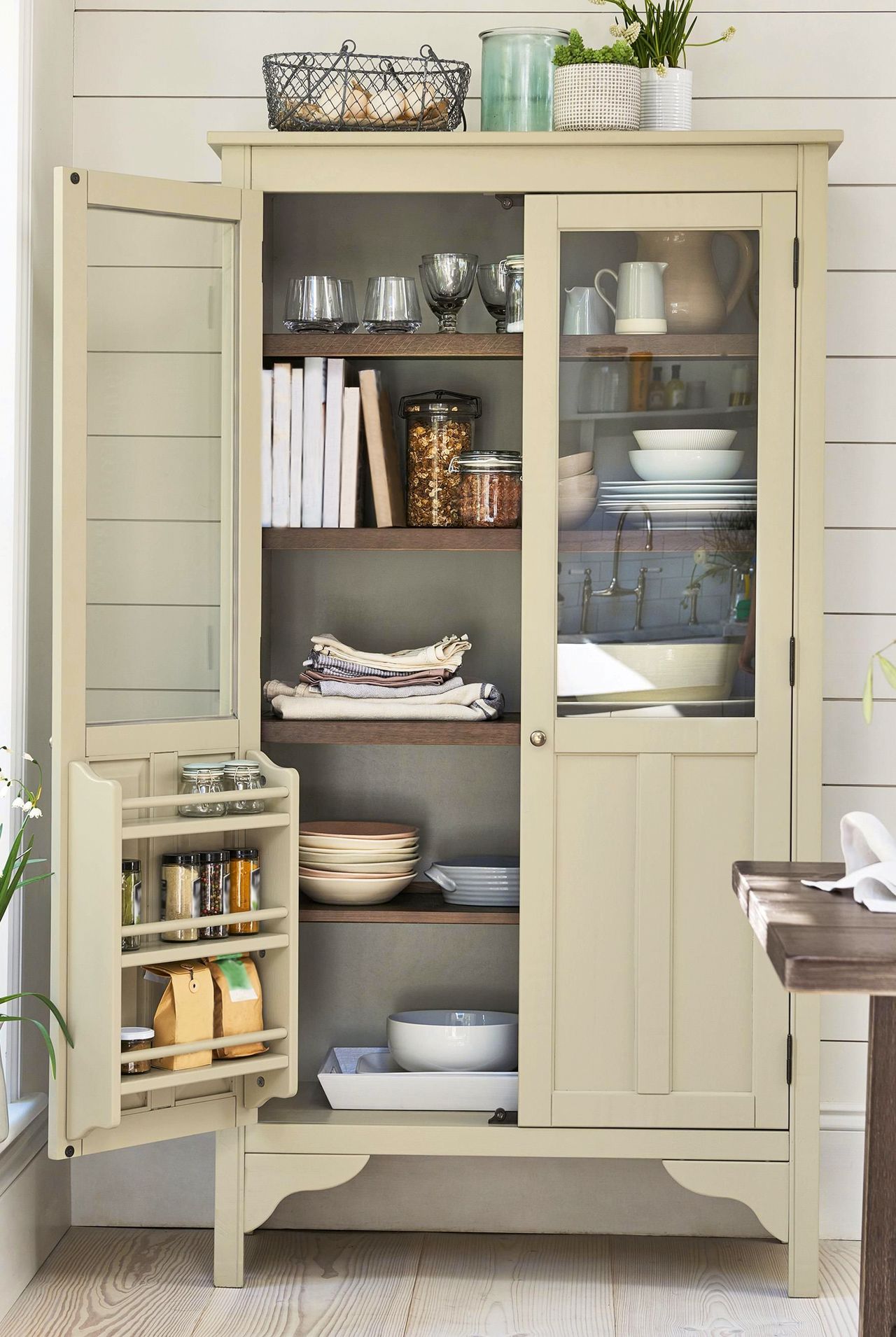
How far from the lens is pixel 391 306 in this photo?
7.86 feet

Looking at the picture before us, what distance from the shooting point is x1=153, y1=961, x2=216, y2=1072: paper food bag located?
218 cm

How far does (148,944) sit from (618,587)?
1057 mm

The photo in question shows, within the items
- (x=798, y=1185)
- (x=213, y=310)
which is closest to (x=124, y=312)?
(x=213, y=310)

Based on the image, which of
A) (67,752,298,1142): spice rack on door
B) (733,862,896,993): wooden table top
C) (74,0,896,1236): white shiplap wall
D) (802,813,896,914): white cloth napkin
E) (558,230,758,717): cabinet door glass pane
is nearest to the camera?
(733,862,896,993): wooden table top

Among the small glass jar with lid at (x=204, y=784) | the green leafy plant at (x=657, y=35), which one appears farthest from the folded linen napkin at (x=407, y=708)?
the green leafy plant at (x=657, y=35)

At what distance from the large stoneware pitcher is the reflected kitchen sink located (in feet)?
1.85

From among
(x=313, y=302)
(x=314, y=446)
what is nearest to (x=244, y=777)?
(x=314, y=446)

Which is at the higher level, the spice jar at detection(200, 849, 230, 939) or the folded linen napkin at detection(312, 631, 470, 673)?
the folded linen napkin at detection(312, 631, 470, 673)

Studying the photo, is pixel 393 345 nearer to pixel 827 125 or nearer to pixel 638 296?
pixel 638 296

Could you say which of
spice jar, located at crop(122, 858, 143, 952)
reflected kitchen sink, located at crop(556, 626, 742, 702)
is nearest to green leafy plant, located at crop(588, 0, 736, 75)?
reflected kitchen sink, located at crop(556, 626, 742, 702)

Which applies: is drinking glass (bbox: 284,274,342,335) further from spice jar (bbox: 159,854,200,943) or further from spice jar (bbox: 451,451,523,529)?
spice jar (bbox: 159,854,200,943)

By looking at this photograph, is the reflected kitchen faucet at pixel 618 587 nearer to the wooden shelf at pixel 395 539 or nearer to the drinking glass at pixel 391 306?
the wooden shelf at pixel 395 539

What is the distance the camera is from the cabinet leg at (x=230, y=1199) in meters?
2.35

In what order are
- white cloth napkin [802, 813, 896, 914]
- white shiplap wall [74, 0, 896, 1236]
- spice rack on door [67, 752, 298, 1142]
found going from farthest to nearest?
white shiplap wall [74, 0, 896, 1236], spice rack on door [67, 752, 298, 1142], white cloth napkin [802, 813, 896, 914]
